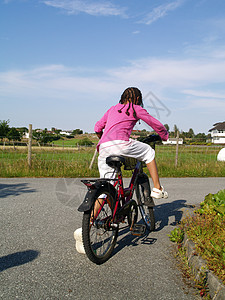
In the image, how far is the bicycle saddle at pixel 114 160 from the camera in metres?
3.36

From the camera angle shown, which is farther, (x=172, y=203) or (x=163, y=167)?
(x=163, y=167)

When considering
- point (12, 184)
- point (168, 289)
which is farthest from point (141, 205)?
point (12, 184)

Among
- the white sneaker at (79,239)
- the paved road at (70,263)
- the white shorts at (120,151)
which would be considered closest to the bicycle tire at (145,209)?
the paved road at (70,263)

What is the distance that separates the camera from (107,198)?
3395 millimetres

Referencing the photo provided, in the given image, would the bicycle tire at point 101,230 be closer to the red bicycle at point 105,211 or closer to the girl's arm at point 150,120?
the red bicycle at point 105,211

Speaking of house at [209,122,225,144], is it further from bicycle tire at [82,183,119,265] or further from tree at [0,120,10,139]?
bicycle tire at [82,183,119,265]

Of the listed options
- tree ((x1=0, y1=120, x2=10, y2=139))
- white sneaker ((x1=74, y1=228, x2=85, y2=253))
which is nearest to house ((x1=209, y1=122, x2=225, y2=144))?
tree ((x1=0, y1=120, x2=10, y2=139))

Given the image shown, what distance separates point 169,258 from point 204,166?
31.7 ft

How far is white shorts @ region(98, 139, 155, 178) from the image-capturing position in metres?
3.53

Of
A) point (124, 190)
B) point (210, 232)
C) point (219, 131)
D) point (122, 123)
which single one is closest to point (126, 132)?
point (122, 123)

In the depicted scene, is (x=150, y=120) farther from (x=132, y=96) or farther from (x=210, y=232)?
(x=210, y=232)

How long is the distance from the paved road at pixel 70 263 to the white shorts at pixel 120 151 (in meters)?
1.00

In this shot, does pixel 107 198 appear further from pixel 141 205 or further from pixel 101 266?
pixel 141 205

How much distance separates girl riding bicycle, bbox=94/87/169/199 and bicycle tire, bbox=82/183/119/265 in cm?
34
